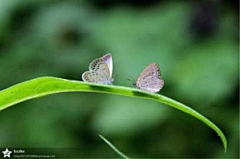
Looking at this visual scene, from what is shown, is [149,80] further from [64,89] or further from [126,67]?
[126,67]

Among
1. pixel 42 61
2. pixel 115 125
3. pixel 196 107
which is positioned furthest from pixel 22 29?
pixel 196 107

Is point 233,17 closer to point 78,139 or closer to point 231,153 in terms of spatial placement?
point 231,153

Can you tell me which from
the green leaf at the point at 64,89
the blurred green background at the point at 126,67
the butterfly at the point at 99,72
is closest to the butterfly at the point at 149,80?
the butterfly at the point at 99,72

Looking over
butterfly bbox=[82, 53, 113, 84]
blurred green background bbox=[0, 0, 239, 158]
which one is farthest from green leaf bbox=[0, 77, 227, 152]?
blurred green background bbox=[0, 0, 239, 158]

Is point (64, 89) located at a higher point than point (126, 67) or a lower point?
lower

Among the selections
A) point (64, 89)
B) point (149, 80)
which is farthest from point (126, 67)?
point (64, 89)
